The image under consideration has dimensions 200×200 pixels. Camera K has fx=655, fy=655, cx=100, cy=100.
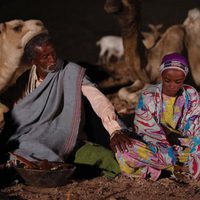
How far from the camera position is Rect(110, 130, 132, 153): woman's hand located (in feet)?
17.5

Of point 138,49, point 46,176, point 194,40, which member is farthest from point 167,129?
point 194,40

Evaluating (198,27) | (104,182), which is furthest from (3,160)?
(198,27)

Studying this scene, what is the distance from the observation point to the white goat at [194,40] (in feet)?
31.6

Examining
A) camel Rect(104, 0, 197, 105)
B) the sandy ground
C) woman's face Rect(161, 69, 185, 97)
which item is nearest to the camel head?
the sandy ground

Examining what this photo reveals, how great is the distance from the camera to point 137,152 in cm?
557

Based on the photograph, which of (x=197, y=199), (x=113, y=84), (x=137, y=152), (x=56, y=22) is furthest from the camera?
(x=56, y=22)

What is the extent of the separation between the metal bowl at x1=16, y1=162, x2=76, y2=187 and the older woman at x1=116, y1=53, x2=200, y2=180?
0.53 m

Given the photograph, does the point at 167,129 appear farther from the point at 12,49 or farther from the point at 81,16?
the point at 81,16

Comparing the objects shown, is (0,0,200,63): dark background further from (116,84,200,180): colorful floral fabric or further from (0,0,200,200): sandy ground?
(116,84,200,180): colorful floral fabric

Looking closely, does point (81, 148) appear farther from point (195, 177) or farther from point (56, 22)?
point (56, 22)

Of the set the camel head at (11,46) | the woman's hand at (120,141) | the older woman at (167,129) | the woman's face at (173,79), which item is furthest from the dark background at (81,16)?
the woman's hand at (120,141)

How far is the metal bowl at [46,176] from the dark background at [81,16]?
7876 mm

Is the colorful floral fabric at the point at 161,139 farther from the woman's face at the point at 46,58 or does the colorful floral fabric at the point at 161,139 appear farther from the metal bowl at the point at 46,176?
the woman's face at the point at 46,58

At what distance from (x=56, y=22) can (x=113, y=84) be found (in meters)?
4.31
